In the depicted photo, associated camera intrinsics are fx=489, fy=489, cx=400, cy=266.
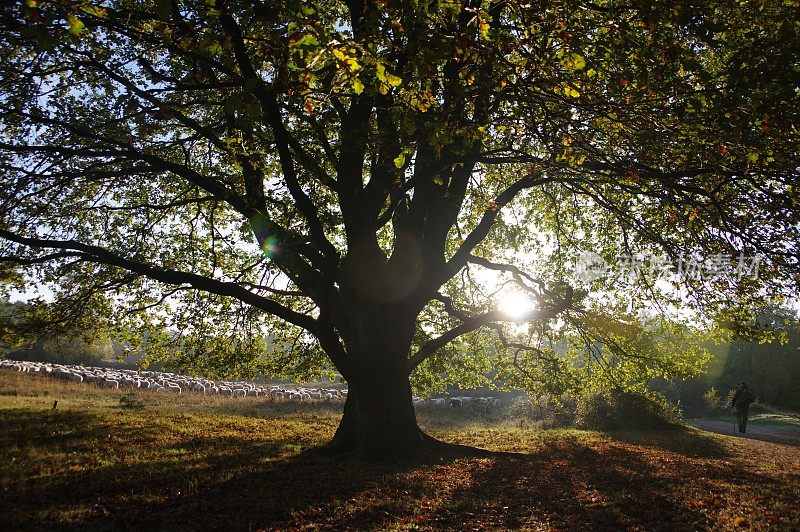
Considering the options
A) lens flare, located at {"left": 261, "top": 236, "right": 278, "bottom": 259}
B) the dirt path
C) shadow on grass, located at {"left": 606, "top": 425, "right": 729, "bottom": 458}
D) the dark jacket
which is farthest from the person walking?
lens flare, located at {"left": 261, "top": 236, "right": 278, "bottom": 259}

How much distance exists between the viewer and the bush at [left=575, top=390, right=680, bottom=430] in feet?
70.8

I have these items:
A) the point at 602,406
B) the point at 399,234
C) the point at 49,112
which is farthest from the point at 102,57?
the point at 602,406

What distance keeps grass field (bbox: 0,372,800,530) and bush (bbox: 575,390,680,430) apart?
27.6ft

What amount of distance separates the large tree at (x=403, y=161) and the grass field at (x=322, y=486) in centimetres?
231

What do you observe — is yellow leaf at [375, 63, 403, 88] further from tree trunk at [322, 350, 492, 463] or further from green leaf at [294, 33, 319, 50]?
tree trunk at [322, 350, 492, 463]

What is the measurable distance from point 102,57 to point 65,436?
7.73m

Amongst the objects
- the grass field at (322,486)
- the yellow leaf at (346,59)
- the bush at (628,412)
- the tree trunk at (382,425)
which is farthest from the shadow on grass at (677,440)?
the yellow leaf at (346,59)

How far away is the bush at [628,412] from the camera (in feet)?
70.8

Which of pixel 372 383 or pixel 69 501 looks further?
pixel 372 383

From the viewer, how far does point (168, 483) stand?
6.98 metres

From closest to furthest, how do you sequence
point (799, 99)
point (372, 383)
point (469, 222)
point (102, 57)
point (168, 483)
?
point (799, 99)
point (168, 483)
point (102, 57)
point (372, 383)
point (469, 222)

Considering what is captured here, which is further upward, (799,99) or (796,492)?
(799,99)

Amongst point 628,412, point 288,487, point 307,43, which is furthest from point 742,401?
point 307,43

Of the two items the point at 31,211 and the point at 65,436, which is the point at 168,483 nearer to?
the point at 65,436
